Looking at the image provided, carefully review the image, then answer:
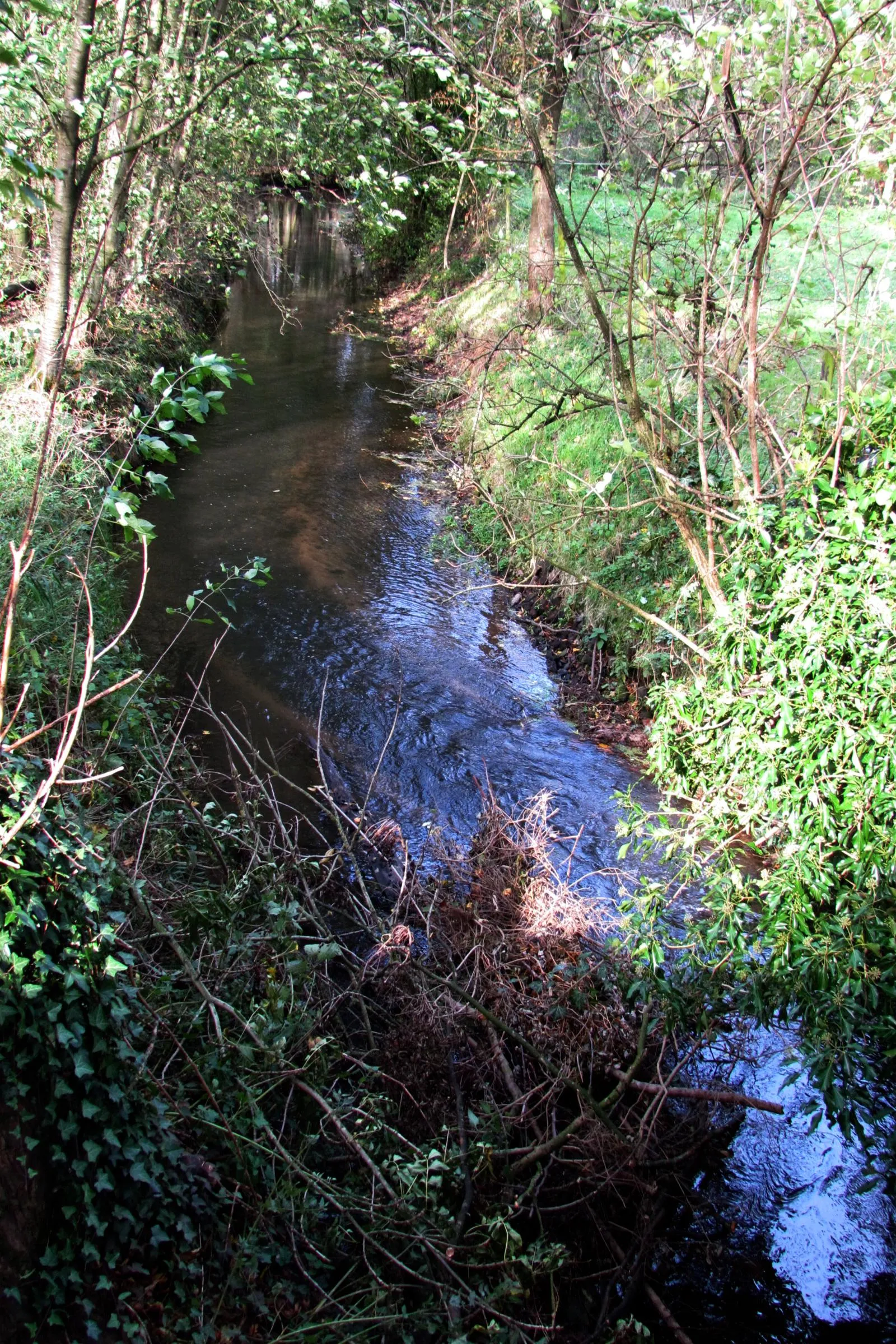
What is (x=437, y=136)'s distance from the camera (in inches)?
332

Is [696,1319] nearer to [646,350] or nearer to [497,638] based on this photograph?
[497,638]

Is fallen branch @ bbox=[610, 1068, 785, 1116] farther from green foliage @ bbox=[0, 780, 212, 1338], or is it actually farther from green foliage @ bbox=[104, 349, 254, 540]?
green foliage @ bbox=[104, 349, 254, 540]

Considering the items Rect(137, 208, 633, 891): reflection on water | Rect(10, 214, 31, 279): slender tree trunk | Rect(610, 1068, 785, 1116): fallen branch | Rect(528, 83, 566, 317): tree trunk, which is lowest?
Rect(610, 1068, 785, 1116): fallen branch

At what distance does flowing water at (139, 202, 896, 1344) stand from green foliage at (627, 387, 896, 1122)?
0.77 m

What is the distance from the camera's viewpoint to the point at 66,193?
27.3ft

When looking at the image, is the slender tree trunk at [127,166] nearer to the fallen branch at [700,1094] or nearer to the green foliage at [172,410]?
the green foliage at [172,410]

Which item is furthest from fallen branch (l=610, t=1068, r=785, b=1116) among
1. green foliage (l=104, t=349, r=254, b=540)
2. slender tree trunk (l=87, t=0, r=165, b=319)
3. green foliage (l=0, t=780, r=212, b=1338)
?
slender tree trunk (l=87, t=0, r=165, b=319)

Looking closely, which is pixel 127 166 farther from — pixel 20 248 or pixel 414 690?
pixel 414 690

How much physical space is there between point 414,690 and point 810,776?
4265 millimetres

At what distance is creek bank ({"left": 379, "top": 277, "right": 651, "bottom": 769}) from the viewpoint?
8016mm

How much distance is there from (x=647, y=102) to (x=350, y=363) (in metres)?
14.6

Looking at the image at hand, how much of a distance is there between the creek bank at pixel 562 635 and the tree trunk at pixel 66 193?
4.00 metres

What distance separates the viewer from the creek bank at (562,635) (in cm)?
802

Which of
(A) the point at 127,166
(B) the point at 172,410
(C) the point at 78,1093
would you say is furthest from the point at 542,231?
(C) the point at 78,1093
